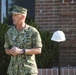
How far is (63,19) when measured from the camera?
8.50m

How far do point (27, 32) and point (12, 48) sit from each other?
0.32 m

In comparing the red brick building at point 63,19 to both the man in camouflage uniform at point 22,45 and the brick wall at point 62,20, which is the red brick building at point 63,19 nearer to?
the brick wall at point 62,20

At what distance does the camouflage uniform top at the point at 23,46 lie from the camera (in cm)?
484

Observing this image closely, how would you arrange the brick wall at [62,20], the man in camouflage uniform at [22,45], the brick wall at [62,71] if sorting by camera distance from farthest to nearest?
the brick wall at [62,20], the brick wall at [62,71], the man in camouflage uniform at [22,45]

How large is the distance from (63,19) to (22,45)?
3754mm

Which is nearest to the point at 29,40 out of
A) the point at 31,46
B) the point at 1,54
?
the point at 31,46

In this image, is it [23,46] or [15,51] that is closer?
[15,51]

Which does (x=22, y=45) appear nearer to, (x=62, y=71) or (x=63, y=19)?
(x=62, y=71)

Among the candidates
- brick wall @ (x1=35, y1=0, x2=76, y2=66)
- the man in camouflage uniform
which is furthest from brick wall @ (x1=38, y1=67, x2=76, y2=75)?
the man in camouflage uniform

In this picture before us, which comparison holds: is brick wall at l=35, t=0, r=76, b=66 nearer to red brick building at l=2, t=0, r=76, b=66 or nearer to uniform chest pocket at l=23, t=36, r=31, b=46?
red brick building at l=2, t=0, r=76, b=66

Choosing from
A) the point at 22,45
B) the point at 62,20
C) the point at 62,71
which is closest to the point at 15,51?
the point at 22,45

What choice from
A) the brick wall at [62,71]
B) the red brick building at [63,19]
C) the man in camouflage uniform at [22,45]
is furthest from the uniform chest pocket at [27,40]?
the red brick building at [63,19]

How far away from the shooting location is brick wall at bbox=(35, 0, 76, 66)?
8453mm

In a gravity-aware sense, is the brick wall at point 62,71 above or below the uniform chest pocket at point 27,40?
below
